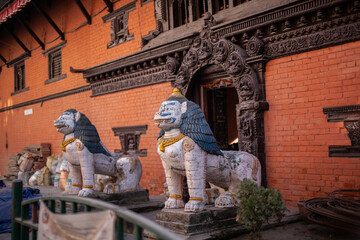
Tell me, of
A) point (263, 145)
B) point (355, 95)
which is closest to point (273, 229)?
point (263, 145)

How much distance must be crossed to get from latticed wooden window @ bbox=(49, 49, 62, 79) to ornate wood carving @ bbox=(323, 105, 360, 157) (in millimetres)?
10332

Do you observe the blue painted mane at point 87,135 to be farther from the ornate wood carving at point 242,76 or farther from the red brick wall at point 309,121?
the red brick wall at point 309,121

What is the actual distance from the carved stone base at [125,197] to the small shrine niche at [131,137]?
88.9 inches

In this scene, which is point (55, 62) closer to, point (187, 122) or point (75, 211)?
point (187, 122)

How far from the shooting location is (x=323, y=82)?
5668mm

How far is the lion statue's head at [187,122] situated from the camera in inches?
181

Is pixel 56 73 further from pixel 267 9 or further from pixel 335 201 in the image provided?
pixel 335 201

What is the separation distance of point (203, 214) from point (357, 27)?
3535 mm

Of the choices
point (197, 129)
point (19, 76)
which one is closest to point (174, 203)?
point (197, 129)

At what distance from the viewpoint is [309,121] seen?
580 cm

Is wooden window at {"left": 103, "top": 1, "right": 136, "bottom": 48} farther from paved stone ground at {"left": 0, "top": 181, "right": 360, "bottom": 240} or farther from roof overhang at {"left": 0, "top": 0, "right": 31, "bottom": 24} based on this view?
paved stone ground at {"left": 0, "top": 181, "right": 360, "bottom": 240}

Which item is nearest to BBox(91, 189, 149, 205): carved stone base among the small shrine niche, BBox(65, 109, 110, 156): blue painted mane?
BBox(65, 109, 110, 156): blue painted mane

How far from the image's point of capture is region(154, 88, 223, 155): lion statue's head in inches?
181

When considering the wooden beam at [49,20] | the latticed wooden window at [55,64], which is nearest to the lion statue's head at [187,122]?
the wooden beam at [49,20]
